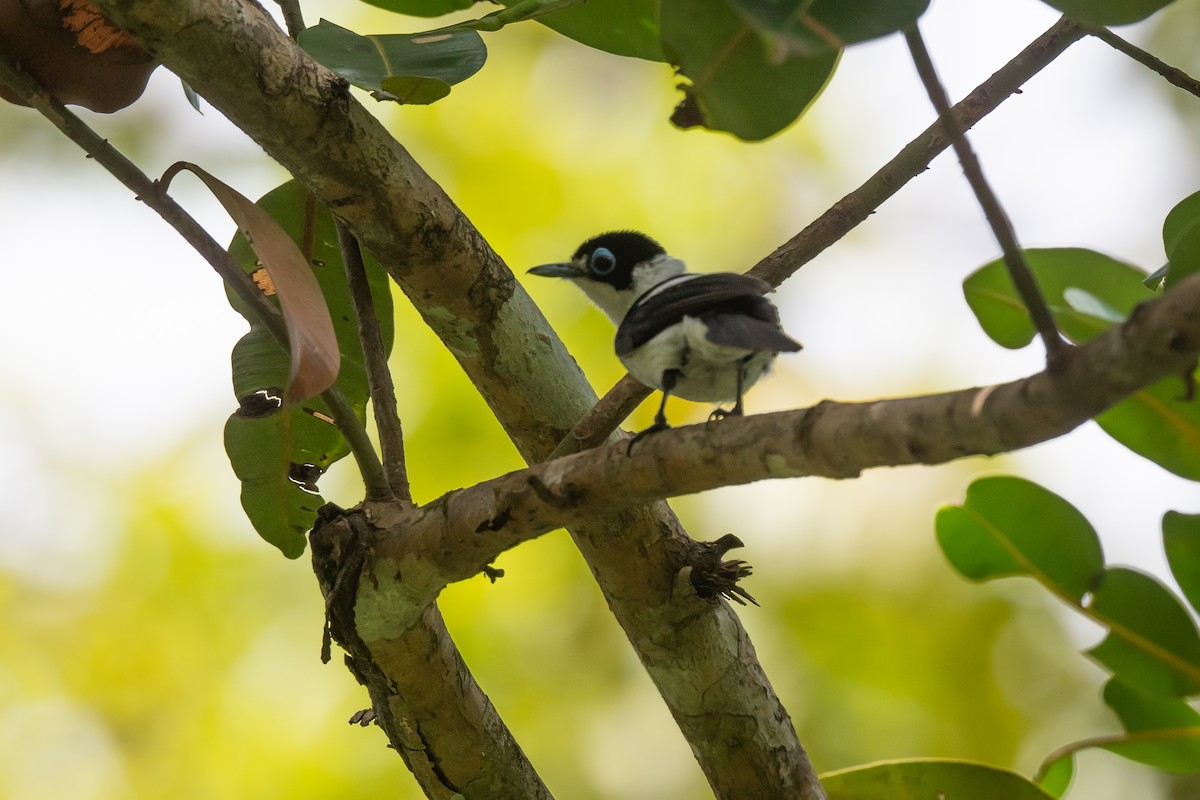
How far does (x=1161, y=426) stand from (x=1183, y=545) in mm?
255

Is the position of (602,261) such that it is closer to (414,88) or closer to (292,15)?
(292,15)

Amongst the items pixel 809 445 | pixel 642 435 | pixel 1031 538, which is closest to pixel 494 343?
pixel 642 435

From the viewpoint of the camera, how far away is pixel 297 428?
248 cm

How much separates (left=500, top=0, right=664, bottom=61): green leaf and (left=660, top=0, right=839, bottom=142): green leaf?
670 mm

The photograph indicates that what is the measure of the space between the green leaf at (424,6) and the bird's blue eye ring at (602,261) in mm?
868

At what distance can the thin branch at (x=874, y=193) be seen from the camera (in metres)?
2.05

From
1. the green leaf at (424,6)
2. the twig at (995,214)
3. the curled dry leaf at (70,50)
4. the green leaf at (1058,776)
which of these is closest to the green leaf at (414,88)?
the curled dry leaf at (70,50)

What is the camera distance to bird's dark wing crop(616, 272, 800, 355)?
2.11 meters

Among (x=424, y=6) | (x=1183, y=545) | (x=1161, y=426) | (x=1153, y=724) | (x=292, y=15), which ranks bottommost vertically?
(x=1153, y=724)

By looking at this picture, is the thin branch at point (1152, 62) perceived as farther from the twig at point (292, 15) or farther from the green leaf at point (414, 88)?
the twig at point (292, 15)

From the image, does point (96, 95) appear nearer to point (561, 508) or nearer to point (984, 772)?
point (561, 508)

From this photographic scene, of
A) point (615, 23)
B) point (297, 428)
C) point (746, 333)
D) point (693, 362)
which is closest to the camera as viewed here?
point (746, 333)

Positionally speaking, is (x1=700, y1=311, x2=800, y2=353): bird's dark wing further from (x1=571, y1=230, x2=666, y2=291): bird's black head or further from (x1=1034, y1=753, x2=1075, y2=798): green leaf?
(x1=1034, y1=753, x2=1075, y2=798): green leaf

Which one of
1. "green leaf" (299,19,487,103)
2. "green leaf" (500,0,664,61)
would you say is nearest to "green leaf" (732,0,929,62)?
"green leaf" (299,19,487,103)
